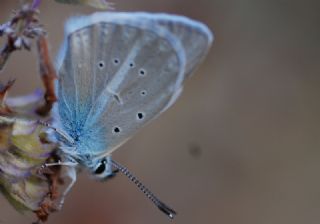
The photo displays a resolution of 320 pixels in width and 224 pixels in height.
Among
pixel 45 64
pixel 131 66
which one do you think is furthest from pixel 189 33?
pixel 45 64

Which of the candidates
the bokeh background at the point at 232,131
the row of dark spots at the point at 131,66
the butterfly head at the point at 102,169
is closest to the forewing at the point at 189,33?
the row of dark spots at the point at 131,66

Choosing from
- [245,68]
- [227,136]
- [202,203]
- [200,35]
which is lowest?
[202,203]

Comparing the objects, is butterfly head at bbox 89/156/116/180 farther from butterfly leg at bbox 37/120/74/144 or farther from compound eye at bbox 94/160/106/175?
butterfly leg at bbox 37/120/74/144

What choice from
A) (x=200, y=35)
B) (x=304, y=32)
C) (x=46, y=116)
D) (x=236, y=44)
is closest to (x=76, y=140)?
(x=46, y=116)

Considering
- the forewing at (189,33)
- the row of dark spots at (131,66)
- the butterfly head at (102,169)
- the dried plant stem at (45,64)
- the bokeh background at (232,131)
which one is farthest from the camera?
the bokeh background at (232,131)

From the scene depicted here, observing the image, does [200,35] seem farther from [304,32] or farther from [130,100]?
[304,32]

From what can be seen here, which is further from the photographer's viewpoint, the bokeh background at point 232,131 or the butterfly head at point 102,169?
the bokeh background at point 232,131

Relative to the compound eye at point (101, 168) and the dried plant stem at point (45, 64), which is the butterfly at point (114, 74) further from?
the dried plant stem at point (45, 64)
